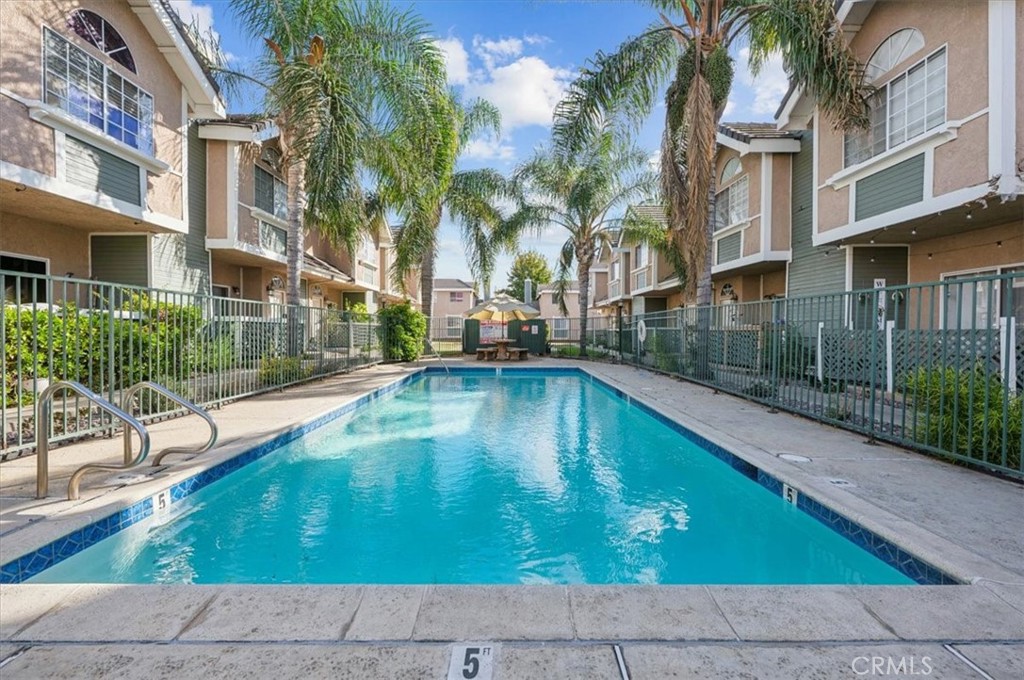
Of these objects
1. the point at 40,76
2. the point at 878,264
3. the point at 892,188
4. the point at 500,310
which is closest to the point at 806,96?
the point at 892,188

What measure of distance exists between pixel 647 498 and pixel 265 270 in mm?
16658

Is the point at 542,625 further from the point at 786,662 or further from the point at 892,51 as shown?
the point at 892,51

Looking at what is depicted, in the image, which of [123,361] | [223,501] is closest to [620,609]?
[223,501]

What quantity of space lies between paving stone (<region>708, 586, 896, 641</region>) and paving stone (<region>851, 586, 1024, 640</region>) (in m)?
0.10

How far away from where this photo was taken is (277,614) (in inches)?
97.2

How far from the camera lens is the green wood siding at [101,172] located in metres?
8.98

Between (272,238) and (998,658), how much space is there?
57.2 feet

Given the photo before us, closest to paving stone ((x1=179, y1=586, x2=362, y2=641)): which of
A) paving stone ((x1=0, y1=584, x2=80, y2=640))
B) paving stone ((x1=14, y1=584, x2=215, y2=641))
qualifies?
paving stone ((x1=14, y1=584, x2=215, y2=641))

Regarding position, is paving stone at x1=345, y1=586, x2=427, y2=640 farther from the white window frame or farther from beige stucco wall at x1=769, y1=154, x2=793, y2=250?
the white window frame

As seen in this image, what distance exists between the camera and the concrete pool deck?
2.11 metres

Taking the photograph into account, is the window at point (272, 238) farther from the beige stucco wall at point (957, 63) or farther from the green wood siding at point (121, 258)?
the beige stucco wall at point (957, 63)

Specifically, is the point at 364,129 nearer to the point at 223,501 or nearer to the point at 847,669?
the point at 223,501

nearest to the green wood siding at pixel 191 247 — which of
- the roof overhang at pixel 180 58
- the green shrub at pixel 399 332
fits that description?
the roof overhang at pixel 180 58

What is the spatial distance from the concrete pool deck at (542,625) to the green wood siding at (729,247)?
43.1 ft
